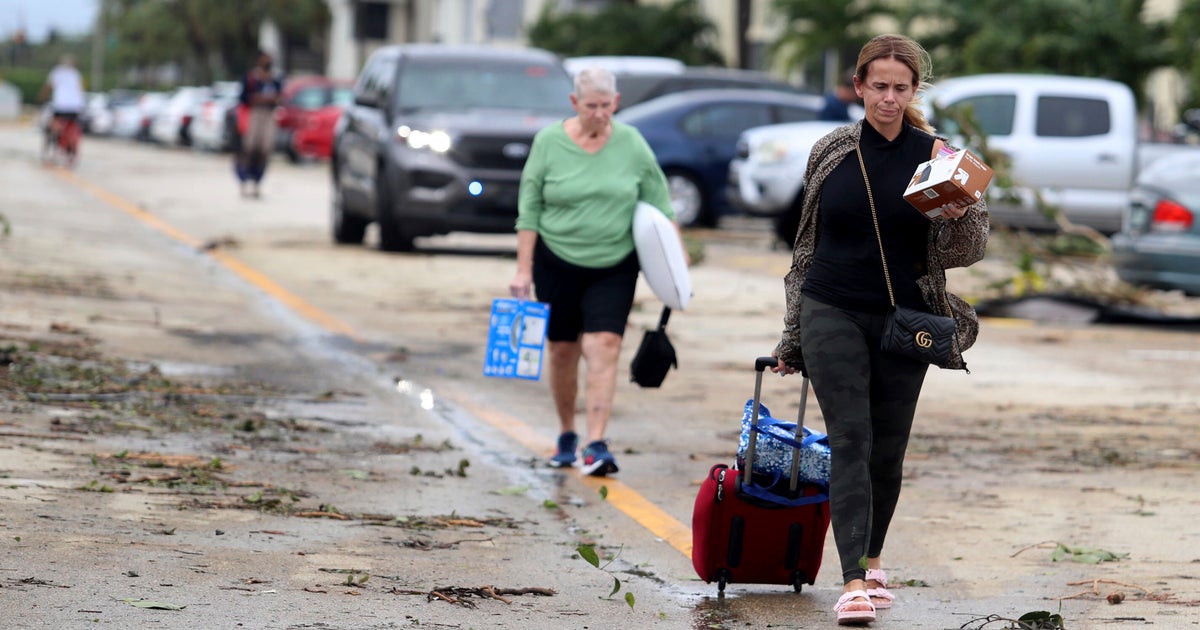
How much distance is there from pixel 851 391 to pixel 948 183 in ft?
2.42

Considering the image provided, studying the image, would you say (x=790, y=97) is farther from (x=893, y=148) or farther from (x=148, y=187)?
(x=893, y=148)

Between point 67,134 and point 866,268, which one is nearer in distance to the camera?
point 866,268

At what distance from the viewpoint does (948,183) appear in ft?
17.4

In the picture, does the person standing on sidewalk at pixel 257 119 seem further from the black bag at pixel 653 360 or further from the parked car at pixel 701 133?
the black bag at pixel 653 360

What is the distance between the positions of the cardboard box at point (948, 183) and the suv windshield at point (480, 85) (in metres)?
12.2

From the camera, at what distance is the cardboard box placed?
5.28m

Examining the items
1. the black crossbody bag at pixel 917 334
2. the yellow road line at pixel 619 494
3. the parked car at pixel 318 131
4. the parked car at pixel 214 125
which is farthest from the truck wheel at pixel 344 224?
the parked car at pixel 214 125

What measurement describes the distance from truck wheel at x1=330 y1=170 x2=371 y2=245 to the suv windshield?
160 centimetres

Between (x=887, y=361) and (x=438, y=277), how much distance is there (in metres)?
10.6

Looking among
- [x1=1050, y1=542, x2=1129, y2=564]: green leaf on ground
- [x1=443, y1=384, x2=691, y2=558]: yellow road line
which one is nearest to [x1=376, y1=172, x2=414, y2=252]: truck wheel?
[x1=443, y1=384, x2=691, y2=558]: yellow road line

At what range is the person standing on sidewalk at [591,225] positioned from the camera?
8070 mm

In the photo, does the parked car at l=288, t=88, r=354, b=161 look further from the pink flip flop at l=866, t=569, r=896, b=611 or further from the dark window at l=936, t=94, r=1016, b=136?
the pink flip flop at l=866, t=569, r=896, b=611

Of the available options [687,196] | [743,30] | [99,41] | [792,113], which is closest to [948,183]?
[687,196]

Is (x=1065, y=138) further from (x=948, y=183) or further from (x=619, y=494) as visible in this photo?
(x=948, y=183)
